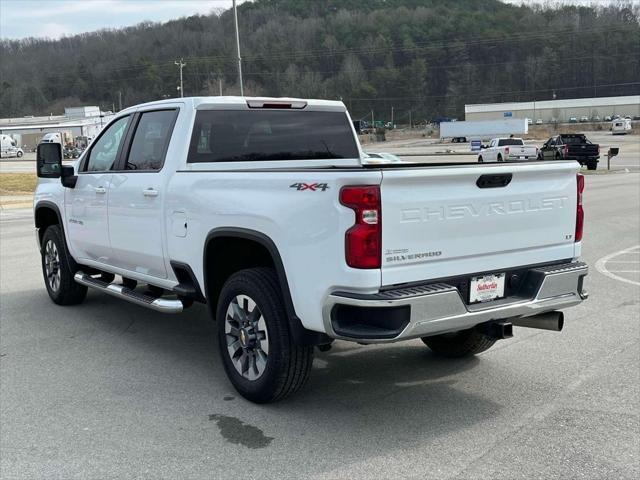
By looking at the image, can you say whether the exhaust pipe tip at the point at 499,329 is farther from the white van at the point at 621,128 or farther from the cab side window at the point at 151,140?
the white van at the point at 621,128

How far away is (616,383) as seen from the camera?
4.75m

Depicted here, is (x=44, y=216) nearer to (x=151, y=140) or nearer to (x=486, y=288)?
(x=151, y=140)

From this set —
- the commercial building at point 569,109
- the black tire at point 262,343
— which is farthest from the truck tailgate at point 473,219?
the commercial building at point 569,109

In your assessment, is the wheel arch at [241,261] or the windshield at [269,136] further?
the windshield at [269,136]

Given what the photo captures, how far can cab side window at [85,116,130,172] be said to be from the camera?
20.2ft

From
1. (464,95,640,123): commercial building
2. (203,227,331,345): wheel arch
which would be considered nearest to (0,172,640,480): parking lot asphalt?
(203,227,331,345): wheel arch

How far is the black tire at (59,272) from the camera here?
282 inches

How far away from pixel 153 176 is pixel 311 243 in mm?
2079

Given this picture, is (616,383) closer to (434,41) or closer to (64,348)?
(64,348)

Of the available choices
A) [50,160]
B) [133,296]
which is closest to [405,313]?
[133,296]

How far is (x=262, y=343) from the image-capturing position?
4.35 metres

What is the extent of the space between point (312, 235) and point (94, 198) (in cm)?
328

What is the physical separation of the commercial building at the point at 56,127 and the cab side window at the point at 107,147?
280 feet

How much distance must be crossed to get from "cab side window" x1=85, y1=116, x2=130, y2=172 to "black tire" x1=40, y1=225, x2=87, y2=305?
1076mm
